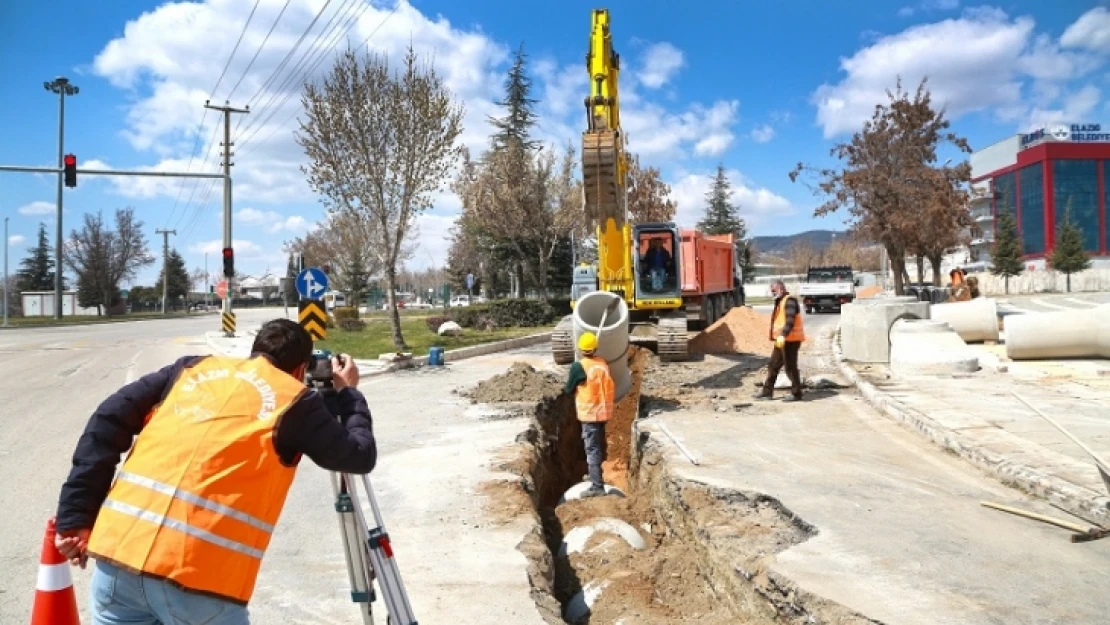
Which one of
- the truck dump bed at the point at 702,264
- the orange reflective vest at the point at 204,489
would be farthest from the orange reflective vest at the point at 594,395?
the truck dump bed at the point at 702,264

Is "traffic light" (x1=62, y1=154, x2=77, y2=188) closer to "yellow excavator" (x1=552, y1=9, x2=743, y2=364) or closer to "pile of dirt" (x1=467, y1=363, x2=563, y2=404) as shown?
"yellow excavator" (x1=552, y1=9, x2=743, y2=364)

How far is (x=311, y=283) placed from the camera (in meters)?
14.8

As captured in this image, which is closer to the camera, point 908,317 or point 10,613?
point 10,613

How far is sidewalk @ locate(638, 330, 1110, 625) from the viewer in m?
4.23

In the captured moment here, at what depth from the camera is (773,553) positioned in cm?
510

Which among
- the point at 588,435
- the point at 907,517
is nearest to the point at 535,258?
the point at 588,435

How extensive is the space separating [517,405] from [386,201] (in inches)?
472

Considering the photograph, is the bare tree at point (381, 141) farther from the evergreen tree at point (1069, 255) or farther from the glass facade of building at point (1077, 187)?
the glass facade of building at point (1077, 187)

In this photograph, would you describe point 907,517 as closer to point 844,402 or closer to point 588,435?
point 588,435

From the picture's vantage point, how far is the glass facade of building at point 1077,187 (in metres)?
69.0

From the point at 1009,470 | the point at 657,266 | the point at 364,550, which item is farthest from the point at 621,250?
the point at 364,550

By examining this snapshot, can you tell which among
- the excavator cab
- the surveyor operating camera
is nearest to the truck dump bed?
the excavator cab

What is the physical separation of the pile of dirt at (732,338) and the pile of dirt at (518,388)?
695cm

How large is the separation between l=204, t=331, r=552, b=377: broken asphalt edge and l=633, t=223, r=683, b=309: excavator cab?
5572 mm
